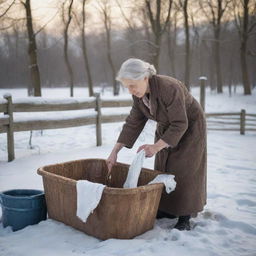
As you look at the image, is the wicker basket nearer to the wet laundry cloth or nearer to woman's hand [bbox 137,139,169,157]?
the wet laundry cloth

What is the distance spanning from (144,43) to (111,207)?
35037 mm

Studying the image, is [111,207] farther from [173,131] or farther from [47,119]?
[47,119]

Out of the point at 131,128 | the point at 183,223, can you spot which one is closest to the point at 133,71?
the point at 131,128

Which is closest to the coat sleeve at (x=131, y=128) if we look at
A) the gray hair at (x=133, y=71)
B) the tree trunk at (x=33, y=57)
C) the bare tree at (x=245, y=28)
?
the gray hair at (x=133, y=71)

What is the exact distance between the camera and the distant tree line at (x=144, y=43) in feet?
54.1

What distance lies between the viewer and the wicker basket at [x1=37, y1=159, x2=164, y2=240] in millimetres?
2879

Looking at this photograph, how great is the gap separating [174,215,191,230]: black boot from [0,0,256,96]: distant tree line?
7932 millimetres

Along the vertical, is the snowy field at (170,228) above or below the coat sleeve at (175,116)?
below

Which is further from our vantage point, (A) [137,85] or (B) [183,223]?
(B) [183,223]

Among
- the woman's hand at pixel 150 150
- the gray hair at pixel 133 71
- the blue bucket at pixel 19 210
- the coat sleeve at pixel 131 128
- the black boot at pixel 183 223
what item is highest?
the gray hair at pixel 133 71

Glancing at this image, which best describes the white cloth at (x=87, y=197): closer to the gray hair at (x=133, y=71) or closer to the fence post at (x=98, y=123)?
the gray hair at (x=133, y=71)

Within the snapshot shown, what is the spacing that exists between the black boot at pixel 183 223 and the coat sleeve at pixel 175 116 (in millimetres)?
765

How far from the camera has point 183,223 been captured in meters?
3.30

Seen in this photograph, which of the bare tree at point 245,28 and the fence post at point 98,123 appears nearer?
the fence post at point 98,123
